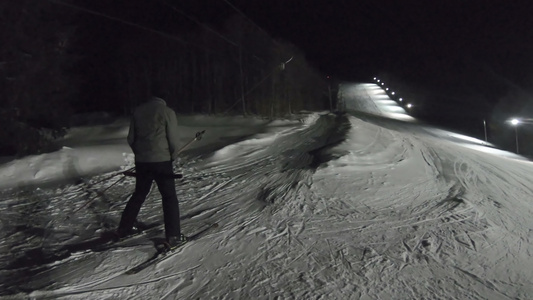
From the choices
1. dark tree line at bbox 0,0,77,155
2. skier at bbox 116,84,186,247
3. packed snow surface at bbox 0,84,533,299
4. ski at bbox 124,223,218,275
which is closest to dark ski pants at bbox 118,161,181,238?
skier at bbox 116,84,186,247

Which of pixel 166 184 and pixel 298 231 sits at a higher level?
pixel 166 184

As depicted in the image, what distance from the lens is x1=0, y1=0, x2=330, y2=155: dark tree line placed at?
17094mm

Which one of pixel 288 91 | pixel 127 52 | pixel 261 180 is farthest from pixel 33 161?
pixel 127 52

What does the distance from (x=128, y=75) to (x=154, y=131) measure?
37.4 meters

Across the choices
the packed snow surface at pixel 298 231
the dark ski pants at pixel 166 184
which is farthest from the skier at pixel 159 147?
the packed snow surface at pixel 298 231

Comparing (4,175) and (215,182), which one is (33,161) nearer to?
(4,175)

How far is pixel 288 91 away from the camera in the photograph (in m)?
34.7

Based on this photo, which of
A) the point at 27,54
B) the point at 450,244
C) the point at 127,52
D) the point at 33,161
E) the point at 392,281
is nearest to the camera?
the point at 392,281

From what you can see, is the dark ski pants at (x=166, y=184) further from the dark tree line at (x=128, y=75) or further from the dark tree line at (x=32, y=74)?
the dark tree line at (x=32, y=74)

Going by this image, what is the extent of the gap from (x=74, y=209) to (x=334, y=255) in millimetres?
4624

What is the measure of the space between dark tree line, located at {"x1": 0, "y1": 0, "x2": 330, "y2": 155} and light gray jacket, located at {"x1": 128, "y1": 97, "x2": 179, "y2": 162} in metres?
0.33

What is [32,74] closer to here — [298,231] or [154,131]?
[154,131]

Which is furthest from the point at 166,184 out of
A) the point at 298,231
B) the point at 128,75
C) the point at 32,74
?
the point at 128,75

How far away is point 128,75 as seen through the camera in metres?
39.9
